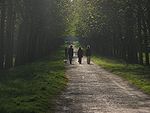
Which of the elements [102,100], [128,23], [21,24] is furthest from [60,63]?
[102,100]

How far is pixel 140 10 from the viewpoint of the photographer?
154ft

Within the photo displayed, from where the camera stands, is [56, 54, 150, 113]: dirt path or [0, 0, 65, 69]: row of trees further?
[0, 0, 65, 69]: row of trees

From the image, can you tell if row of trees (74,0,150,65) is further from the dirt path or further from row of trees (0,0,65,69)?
the dirt path

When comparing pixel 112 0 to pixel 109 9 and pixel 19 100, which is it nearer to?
pixel 109 9

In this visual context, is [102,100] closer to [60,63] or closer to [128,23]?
[60,63]

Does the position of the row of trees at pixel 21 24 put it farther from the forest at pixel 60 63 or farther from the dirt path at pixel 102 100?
the dirt path at pixel 102 100

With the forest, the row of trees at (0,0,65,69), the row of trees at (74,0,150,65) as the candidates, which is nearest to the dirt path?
the forest

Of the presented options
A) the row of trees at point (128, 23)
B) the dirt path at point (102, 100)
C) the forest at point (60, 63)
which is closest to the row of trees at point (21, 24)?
the forest at point (60, 63)

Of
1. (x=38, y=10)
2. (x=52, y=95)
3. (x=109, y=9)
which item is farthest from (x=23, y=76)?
(x=109, y=9)

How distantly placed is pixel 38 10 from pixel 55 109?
36.6m

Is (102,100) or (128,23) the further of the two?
(128,23)

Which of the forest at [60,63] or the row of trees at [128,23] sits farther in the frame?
the row of trees at [128,23]

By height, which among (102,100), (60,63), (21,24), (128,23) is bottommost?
(102,100)

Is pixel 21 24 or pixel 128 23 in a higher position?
pixel 128 23
